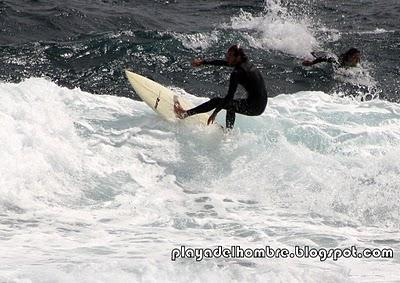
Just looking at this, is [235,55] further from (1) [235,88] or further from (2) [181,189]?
(2) [181,189]

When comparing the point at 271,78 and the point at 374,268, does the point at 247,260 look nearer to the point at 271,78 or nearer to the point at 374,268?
the point at 374,268

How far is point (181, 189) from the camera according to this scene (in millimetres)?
7742

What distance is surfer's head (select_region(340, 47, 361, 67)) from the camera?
12961mm

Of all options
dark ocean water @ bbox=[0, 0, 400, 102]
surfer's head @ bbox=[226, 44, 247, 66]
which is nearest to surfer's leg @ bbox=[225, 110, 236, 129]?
surfer's head @ bbox=[226, 44, 247, 66]

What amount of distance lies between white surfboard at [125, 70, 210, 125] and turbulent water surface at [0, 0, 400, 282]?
0.16m

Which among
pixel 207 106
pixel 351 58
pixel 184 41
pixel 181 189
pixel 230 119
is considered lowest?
pixel 181 189

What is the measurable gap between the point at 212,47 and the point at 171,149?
5.60 meters

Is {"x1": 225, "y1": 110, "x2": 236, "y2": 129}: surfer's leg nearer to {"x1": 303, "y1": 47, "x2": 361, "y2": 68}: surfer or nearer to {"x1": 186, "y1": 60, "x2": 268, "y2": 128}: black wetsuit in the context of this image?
{"x1": 186, "y1": 60, "x2": 268, "y2": 128}: black wetsuit

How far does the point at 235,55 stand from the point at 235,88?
0.45 metres

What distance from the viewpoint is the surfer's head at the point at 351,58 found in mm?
12961

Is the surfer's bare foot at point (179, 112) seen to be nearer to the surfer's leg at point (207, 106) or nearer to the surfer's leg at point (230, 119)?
the surfer's leg at point (207, 106)

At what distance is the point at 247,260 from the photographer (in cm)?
575

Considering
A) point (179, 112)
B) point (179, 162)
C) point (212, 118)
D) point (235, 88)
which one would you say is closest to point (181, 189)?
point (179, 162)

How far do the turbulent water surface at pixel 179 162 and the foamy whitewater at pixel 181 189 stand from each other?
21 millimetres
